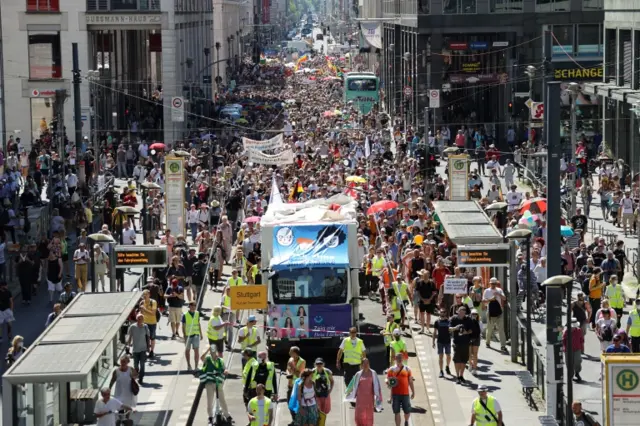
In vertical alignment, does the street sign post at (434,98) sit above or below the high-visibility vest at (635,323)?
above

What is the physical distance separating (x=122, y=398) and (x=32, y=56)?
52682mm

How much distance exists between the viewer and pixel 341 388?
27.2 m

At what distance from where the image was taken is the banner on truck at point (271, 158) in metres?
51.5

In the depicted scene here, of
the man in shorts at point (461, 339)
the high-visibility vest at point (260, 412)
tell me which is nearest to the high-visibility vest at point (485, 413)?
the high-visibility vest at point (260, 412)

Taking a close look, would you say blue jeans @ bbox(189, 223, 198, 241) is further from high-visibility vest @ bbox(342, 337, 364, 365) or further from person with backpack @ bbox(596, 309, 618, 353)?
high-visibility vest @ bbox(342, 337, 364, 365)

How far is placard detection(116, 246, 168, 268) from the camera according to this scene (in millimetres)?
30109

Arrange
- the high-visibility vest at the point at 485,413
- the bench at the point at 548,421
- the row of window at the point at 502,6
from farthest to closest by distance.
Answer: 1. the row of window at the point at 502,6
2. the high-visibility vest at the point at 485,413
3. the bench at the point at 548,421

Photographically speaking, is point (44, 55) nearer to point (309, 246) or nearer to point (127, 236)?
point (127, 236)

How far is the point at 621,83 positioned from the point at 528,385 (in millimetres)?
37798

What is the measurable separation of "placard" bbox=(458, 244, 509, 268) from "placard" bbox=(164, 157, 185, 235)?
50.1ft

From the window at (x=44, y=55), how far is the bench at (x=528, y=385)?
170 ft

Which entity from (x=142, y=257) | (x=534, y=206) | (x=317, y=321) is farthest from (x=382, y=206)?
(x=317, y=321)

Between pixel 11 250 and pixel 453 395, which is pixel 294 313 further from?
pixel 11 250

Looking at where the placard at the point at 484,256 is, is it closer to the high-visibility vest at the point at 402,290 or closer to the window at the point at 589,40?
the high-visibility vest at the point at 402,290
